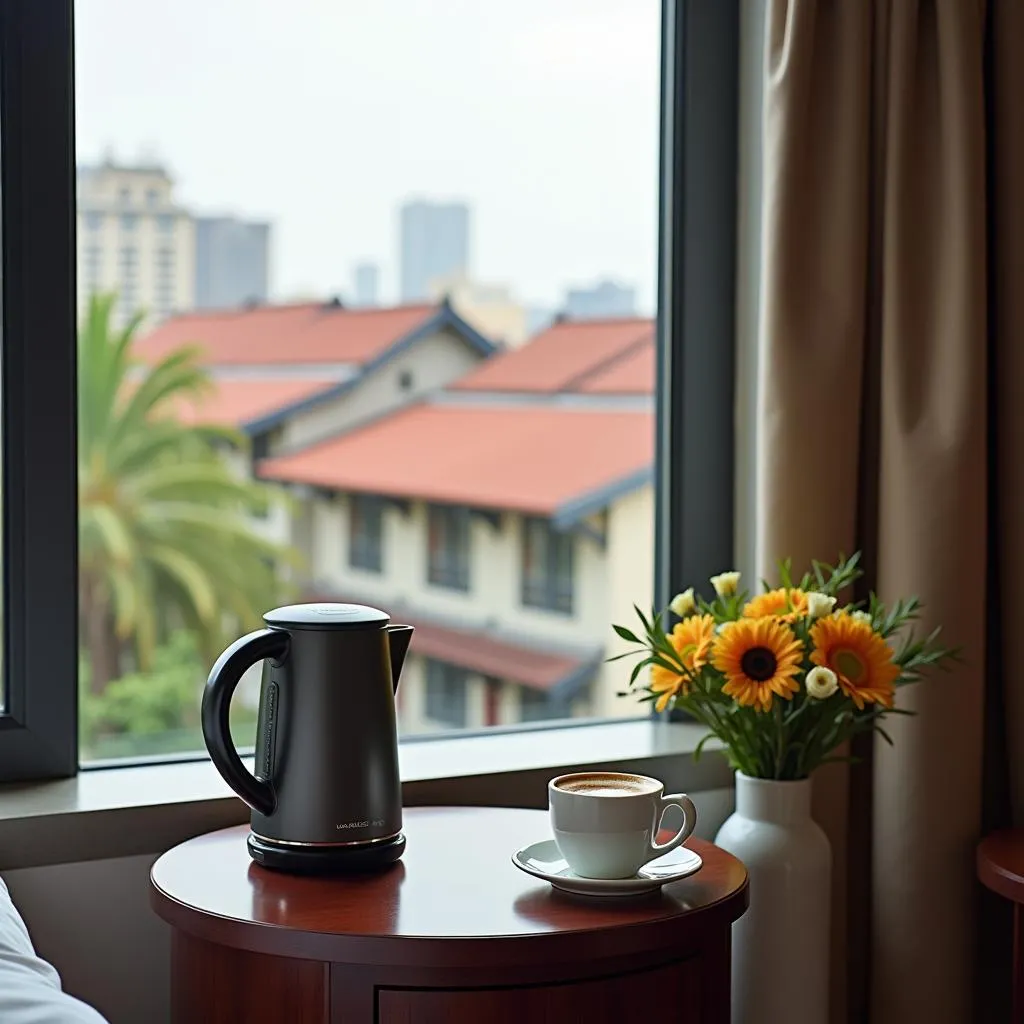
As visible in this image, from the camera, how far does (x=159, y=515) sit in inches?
397

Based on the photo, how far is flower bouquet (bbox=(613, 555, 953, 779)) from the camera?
1408 millimetres

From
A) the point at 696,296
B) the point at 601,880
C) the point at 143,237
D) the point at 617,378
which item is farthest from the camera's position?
the point at 143,237

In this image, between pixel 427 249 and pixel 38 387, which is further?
pixel 427 249

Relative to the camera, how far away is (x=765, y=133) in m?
1.72

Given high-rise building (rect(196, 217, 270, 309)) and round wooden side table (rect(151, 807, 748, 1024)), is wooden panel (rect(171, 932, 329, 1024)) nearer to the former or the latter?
round wooden side table (rect(151, 807, 748, 1024))

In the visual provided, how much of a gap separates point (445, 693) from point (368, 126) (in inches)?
155

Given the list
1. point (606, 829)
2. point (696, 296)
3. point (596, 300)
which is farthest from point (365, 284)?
Answer: point (606, 829)

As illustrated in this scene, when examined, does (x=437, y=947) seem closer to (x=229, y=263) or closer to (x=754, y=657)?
(x=754, y=657)

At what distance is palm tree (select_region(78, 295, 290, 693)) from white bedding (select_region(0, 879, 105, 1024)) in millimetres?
8966

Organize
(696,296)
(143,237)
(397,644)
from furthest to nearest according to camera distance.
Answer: (143,237), (696,296), (397,644)

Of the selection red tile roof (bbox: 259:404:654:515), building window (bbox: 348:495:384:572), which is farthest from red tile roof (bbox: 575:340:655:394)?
building window (bbox: 348:495:384:572)

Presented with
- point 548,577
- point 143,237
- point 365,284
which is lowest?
point 548,577

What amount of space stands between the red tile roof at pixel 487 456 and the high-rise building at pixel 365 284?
1098mm

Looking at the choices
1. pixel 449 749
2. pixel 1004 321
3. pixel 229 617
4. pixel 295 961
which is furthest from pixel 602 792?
pixel 229 617
